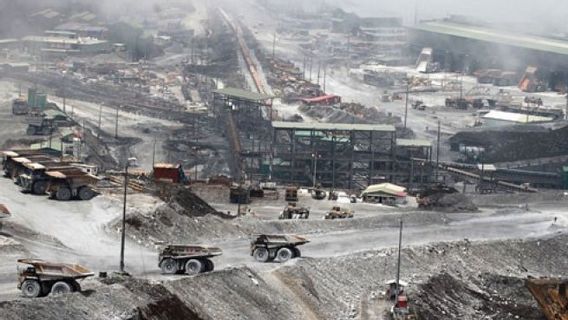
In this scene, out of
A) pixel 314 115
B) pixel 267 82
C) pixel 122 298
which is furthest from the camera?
pixel 267 82

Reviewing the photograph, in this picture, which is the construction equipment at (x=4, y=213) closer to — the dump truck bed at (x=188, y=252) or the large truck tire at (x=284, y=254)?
the dump truck bed at (x=188, y=252)

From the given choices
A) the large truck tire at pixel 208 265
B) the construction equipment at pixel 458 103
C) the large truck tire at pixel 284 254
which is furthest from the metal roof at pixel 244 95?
the large truck tire at pixel 208 265

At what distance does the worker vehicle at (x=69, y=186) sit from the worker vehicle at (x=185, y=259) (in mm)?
11479

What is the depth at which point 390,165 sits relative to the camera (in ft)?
263

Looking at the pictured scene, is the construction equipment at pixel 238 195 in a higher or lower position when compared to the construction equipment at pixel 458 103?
lower

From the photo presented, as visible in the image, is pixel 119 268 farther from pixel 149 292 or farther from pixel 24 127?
pixel 24 127

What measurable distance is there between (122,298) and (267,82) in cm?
8332

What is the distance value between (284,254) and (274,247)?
481mm

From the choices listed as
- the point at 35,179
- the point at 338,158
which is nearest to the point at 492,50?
the point at 338,158

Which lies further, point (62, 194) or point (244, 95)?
point (244, 95)

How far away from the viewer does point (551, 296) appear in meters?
44.5

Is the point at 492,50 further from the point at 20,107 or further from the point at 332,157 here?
the point at 332,157

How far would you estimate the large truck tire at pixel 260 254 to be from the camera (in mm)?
45688

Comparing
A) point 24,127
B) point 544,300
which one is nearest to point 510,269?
point 544,300
